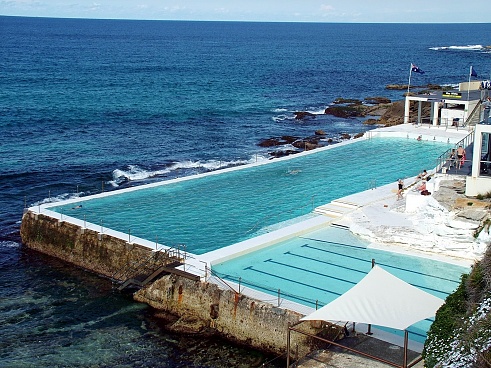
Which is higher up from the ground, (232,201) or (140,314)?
(232,201)

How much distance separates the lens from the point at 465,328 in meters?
13.6

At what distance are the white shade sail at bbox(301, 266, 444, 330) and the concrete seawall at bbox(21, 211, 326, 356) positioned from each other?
→ 273 centimetres

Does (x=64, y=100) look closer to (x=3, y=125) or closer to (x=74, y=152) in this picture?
(x=3, y=125)

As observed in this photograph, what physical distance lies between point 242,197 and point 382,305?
14.4m

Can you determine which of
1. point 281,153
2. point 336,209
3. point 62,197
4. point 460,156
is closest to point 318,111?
point 281,153

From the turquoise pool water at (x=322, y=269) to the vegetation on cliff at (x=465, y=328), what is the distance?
2.95 m

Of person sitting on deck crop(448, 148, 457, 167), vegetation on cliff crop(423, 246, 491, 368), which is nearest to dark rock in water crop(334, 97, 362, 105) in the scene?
person sitting on deck crop(448, 148, 457, 167)

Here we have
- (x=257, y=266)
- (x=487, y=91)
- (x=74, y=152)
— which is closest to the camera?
(x=257, y=266)

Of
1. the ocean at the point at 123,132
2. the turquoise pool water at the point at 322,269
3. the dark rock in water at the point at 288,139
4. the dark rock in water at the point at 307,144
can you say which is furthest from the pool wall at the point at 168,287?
the dark rock in water at the point at 288,139

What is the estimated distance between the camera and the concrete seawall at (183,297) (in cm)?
1864

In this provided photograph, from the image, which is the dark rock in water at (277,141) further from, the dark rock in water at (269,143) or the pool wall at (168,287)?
the pool wall at (168,287)

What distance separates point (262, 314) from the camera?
18.8 m

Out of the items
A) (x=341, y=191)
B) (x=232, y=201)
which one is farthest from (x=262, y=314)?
(x=341, y=191)

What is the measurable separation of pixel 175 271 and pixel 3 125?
37.7 m
